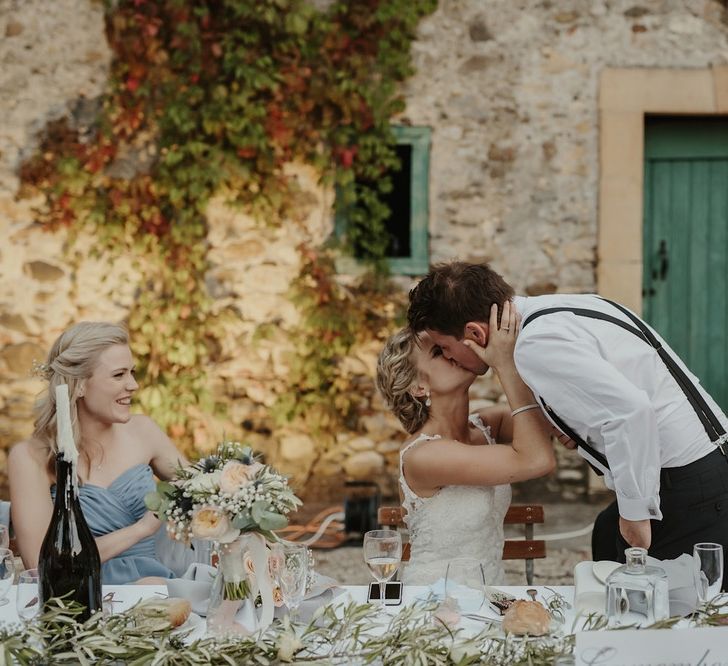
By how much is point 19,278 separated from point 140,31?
1.71 metres

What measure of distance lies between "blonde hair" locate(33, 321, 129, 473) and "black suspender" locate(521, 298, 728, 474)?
4.52 ft

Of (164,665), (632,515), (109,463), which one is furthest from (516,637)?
(109,463)

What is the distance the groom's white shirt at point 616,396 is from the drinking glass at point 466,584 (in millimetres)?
445

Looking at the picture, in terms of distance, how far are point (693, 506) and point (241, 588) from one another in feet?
4.01

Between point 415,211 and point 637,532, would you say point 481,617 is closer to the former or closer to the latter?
point 637,532

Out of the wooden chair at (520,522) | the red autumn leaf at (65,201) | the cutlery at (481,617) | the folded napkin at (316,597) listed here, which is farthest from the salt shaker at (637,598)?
the red autumn leaf at (65,201)

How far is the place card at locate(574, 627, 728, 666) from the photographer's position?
169cm

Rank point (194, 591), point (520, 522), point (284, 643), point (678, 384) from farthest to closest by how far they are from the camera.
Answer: point (520, 522), point (678, 384), point (194, 591), point (284, 643)

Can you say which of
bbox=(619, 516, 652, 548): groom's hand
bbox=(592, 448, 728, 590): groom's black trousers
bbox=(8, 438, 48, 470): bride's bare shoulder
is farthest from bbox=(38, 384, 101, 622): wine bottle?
bbox=(592, 448, 728, 590): groom's black trousers

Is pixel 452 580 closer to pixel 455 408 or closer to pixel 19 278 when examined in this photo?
pixel 455 408

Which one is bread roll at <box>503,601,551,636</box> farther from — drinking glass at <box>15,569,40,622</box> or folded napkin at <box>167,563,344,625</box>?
drinking glass at <box>15,569,40,622</box>

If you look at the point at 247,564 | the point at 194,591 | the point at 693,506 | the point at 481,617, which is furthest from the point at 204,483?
the point at 693,506

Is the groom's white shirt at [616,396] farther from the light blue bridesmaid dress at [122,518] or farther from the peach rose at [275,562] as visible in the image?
the light blue bridesmaid dress at [122,518]

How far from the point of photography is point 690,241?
576cm
